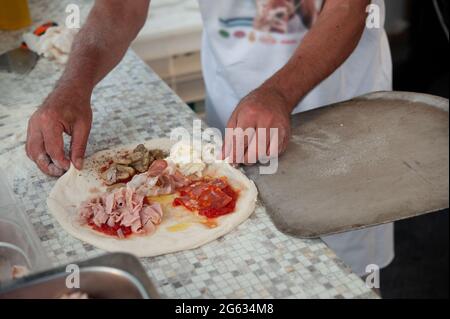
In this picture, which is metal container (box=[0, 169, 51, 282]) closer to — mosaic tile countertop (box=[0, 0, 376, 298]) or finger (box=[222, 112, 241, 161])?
mosaic tile countertop (box=[0, 0, 376, 298])

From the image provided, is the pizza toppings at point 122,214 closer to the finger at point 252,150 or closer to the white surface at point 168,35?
the finger at point 252,150

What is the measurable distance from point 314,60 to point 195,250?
60cm

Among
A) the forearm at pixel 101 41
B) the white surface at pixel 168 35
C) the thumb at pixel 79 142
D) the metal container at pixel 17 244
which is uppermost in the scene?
the forearm at pixel 101 41

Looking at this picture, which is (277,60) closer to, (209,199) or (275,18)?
(275,18)

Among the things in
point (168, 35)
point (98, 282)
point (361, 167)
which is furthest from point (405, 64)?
point (98, 282)

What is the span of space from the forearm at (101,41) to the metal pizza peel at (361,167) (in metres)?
0.51

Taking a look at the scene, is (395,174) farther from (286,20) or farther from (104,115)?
(104,115)

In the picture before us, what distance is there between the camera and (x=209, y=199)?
47.8 inches

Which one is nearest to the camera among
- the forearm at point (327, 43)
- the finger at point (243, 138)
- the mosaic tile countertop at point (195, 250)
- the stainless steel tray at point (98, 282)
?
the stainless steel tray at point (98, 282)

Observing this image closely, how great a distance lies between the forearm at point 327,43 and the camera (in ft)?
4.65

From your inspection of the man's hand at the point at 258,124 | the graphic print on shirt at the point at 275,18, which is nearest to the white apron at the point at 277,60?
the graphic print on shirt at the point at 275,18

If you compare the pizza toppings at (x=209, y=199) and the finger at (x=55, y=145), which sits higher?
the finger at (x=55, y=145)

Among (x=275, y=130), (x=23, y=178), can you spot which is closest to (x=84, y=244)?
(x=23, y=178)

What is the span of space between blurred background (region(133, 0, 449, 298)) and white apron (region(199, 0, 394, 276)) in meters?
0.42
